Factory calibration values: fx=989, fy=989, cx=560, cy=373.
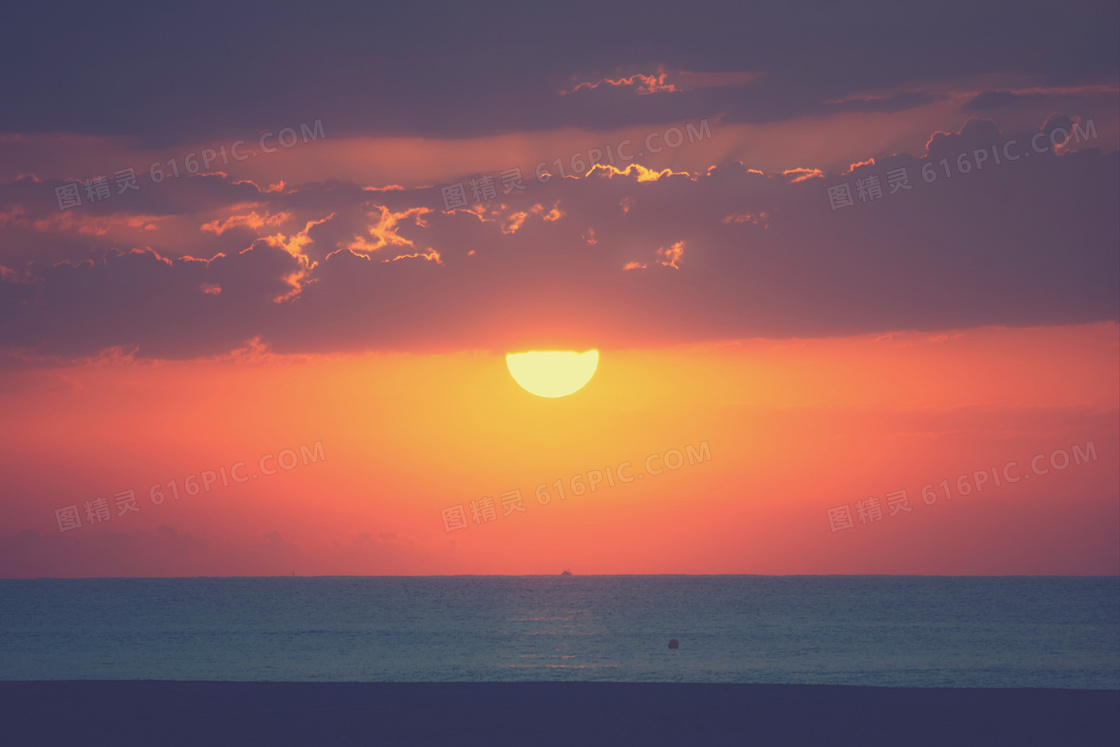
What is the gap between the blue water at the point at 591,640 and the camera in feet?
167

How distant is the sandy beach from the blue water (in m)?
13.2

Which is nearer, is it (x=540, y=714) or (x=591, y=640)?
(x=540, y=714)

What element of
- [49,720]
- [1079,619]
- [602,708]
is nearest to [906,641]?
[1079,619]

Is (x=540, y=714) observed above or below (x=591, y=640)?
below

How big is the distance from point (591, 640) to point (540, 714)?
4573cm

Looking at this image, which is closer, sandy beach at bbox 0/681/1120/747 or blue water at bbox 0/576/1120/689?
sandy beach at bbox 0/681/1120/747

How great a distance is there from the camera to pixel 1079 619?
9819 centimetres

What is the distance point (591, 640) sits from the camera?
73.0 meters

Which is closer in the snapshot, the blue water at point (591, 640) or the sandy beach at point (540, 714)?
the sandy beach at point (540, 714)

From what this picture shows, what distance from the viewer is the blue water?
50.9m

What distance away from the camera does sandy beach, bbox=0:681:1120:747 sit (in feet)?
81.3

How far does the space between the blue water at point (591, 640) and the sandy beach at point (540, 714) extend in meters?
13.2

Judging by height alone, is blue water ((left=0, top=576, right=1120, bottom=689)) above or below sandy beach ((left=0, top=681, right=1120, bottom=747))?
above

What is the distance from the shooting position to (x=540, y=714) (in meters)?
28.5
